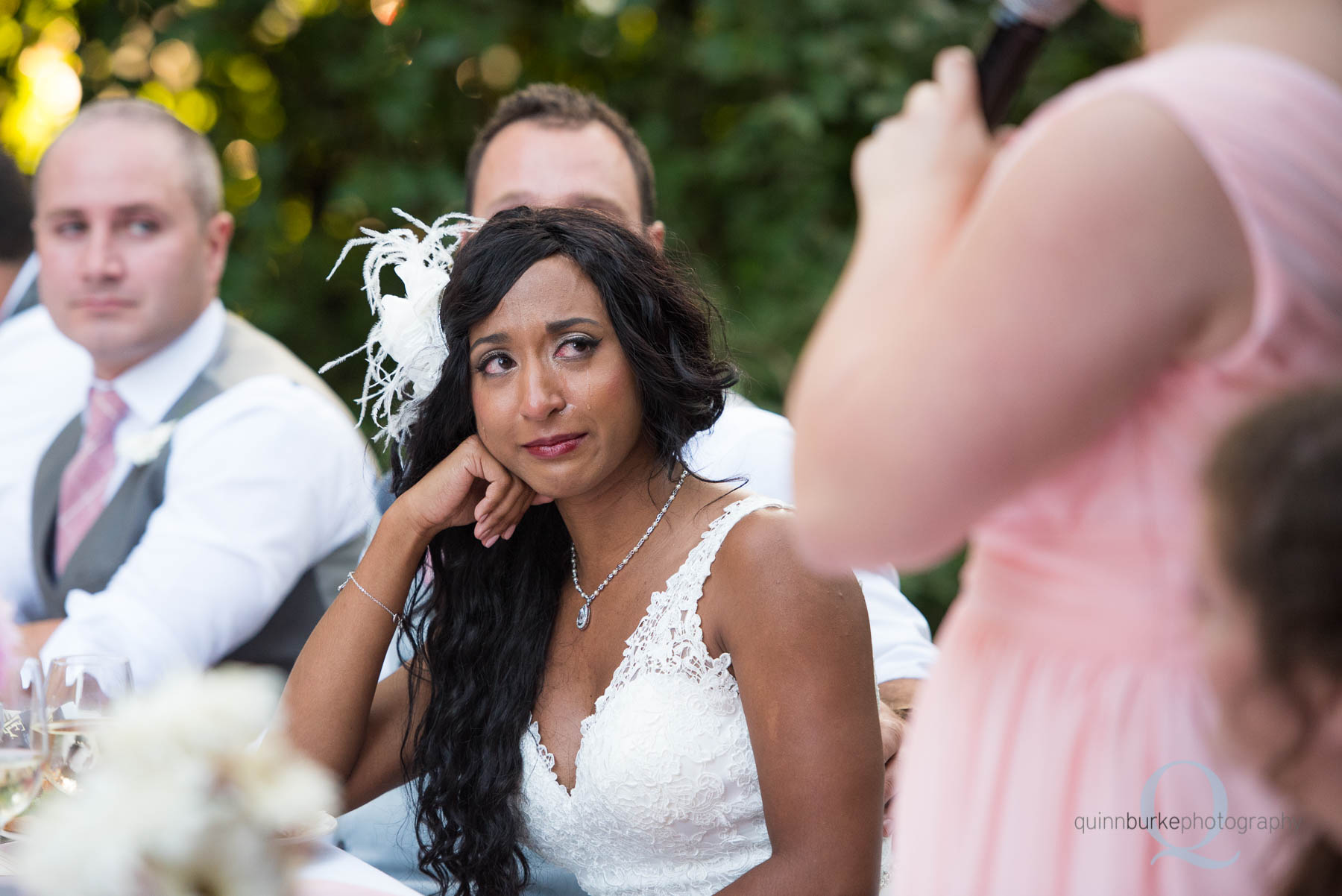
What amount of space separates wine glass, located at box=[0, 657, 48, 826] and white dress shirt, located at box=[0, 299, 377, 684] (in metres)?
1.29

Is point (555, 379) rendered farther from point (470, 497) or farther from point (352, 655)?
point (352, 655)

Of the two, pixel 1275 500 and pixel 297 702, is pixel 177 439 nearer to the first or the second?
pixel 297 702

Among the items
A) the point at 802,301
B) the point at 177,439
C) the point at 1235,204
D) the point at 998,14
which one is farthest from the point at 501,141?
the point at 1235,204

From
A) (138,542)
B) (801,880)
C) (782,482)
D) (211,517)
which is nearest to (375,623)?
(801,880)

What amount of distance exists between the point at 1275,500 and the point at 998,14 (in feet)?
1.41

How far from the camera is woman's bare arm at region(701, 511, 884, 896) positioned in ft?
5.65

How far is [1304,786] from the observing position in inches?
30.6

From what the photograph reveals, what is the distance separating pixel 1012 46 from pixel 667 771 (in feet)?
4.11

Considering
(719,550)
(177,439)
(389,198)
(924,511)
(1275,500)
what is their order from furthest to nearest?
(389,198) → (177,439) → (719,550) → (924,511) → (1275,500)

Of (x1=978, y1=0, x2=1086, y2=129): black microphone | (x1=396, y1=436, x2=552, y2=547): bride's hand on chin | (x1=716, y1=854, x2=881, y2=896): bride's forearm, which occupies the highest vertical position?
(x1=978, y1=0, x2=1086, y2=129): black microphone

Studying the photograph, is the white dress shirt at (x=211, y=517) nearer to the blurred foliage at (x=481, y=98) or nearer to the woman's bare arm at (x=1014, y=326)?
the blurred foliage at (x=481, y=98)

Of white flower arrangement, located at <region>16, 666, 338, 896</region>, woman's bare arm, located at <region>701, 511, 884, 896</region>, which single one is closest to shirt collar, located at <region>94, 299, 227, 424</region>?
woman's bare arm, located at <region>701, 511, 884, 896</region>

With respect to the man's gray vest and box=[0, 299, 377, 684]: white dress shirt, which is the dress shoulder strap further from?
the man's gray vest

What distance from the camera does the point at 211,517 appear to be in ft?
9.73
